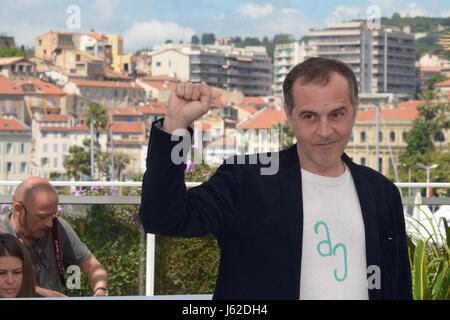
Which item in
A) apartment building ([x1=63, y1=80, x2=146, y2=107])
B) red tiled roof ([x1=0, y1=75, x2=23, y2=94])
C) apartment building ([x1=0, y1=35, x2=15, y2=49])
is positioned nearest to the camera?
red tiled roof ([x1=0, y1=75, x2=23, y2=94])

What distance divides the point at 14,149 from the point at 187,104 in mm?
87743

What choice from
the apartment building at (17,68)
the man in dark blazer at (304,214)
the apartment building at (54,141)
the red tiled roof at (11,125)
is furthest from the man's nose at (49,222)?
the apartment building at (17,68)

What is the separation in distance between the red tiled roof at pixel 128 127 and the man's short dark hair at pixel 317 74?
89681 mm

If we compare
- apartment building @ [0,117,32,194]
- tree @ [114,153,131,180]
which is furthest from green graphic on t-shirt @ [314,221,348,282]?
apartment building @ [0,117,32,194]

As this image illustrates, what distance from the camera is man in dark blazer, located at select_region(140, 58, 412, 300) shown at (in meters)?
1.40

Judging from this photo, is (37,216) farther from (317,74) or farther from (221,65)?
(221,65)

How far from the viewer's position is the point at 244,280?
1.41 m

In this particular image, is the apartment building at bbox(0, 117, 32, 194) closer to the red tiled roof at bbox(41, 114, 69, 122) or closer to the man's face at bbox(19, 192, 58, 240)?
the red tiled roof at bbox(41, 114, 69, 122)

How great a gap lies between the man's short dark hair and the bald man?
3.99 feet

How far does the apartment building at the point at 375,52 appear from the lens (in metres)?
120

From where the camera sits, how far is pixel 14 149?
87312mm
